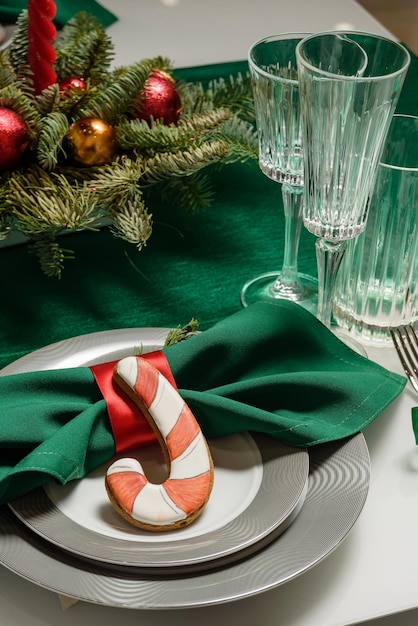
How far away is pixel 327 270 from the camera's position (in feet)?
2.32

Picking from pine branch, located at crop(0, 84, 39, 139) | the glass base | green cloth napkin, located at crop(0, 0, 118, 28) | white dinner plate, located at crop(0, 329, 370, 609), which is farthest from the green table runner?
green cloth napkin, located at crop(0, 0, 118, 28)

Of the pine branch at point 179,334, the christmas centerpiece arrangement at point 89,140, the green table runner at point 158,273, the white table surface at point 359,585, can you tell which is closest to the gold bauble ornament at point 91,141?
the christmas centerpiece arrangement at point 89,140

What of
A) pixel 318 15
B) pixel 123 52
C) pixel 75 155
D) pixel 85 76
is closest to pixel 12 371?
pixel 75 155

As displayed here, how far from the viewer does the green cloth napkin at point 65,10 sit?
1.23 metres

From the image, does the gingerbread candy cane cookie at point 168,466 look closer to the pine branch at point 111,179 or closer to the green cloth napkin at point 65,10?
the pine branch at point 111,179

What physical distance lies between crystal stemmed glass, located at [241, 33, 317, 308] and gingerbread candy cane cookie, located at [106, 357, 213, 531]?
0.57ft

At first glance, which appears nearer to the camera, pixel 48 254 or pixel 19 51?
pixel 48 254

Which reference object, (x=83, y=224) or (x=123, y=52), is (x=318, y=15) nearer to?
(x=123, y=52)

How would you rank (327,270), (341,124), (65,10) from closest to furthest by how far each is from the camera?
(341,124) → (327,270) → (65,10)

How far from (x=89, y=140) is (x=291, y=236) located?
215 mm

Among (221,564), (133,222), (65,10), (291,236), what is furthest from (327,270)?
(65,10)

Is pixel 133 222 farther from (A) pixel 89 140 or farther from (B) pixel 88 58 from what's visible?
(B) pixel 88 58

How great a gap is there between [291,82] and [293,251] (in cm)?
18

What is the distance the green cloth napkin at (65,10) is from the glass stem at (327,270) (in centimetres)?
74
